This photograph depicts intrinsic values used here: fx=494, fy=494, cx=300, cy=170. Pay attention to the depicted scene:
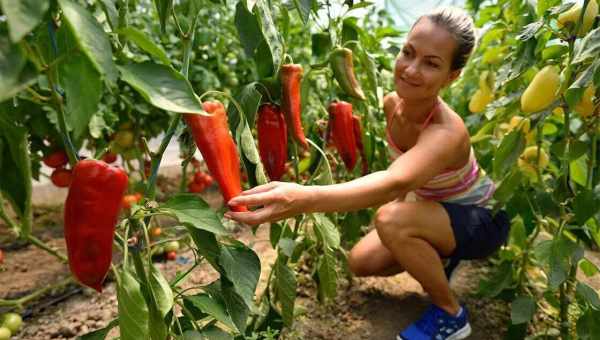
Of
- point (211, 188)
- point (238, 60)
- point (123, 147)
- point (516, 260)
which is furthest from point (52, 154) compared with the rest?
point (516, 260)

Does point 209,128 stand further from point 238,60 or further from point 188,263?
point 238,60

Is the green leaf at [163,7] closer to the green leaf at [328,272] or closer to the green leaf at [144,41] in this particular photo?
the green leaf at [144,41]

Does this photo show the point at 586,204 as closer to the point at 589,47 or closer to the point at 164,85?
the point at 589,47

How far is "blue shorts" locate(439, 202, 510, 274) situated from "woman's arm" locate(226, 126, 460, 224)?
372mm

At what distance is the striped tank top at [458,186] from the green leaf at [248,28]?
81cm

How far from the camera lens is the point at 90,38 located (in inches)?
20.7

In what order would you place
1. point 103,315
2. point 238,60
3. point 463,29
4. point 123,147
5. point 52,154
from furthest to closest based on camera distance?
point 238,60
point 123,147
point 52,154
point 103,315
point 463,29

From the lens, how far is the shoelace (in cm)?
159

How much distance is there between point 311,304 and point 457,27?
3.46 ft

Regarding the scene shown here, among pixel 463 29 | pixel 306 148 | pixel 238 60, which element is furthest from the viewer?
pixel 238 60

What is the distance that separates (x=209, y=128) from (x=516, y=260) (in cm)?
142

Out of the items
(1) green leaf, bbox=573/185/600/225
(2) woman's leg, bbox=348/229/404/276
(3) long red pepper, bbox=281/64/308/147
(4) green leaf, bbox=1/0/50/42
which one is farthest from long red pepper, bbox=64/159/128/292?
(2) woman's leg, bbox=348/229/404/276

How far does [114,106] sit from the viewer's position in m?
2.29

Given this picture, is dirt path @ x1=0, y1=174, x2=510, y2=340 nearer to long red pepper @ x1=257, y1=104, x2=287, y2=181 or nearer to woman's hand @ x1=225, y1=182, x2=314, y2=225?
long red pepper @ x1=257, y1=104, x2=287, y2=181
